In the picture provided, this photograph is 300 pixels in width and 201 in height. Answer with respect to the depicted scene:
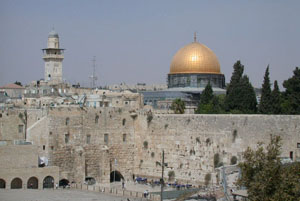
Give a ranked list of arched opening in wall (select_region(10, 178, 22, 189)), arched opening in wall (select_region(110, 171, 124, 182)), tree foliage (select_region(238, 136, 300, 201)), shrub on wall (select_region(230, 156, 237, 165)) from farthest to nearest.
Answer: arched opening in wall (select_region(110, 171, 124, 182))
arched opening in wall (select_region(10, 178, 22, 189))
shrub on wall (select_region(230, 156, 237, 165))
tree foliage (select_region(238, 136, 300, 201))

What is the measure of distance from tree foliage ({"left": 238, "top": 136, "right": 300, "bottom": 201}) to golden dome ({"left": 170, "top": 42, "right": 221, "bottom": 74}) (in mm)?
29713

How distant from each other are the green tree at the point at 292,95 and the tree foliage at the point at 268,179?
15.8m

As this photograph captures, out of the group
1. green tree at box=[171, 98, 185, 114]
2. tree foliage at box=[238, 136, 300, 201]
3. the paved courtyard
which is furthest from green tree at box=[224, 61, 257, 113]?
tree foliage at box=[238, 136, 300, 201]

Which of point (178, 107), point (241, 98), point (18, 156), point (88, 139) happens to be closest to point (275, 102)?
point (241, 98)

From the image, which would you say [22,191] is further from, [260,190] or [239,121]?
[260,190]

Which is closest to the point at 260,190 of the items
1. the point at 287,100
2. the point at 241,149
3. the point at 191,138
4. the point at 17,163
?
the point at 241,149

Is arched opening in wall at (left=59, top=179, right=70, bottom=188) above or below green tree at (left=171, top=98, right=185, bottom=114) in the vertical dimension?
below

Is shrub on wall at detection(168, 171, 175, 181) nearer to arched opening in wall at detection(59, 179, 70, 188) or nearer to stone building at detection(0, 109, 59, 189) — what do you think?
arched opening in wall at detection(59, 179, 70, 188)

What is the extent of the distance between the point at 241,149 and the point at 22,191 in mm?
12377

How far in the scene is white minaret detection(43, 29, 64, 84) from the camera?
62.2 meters

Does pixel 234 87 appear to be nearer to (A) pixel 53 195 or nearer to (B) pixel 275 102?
(B) pixel 275 102

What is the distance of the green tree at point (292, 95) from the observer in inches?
1652

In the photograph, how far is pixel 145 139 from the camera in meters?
41.9

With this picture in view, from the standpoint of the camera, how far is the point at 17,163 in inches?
1497
